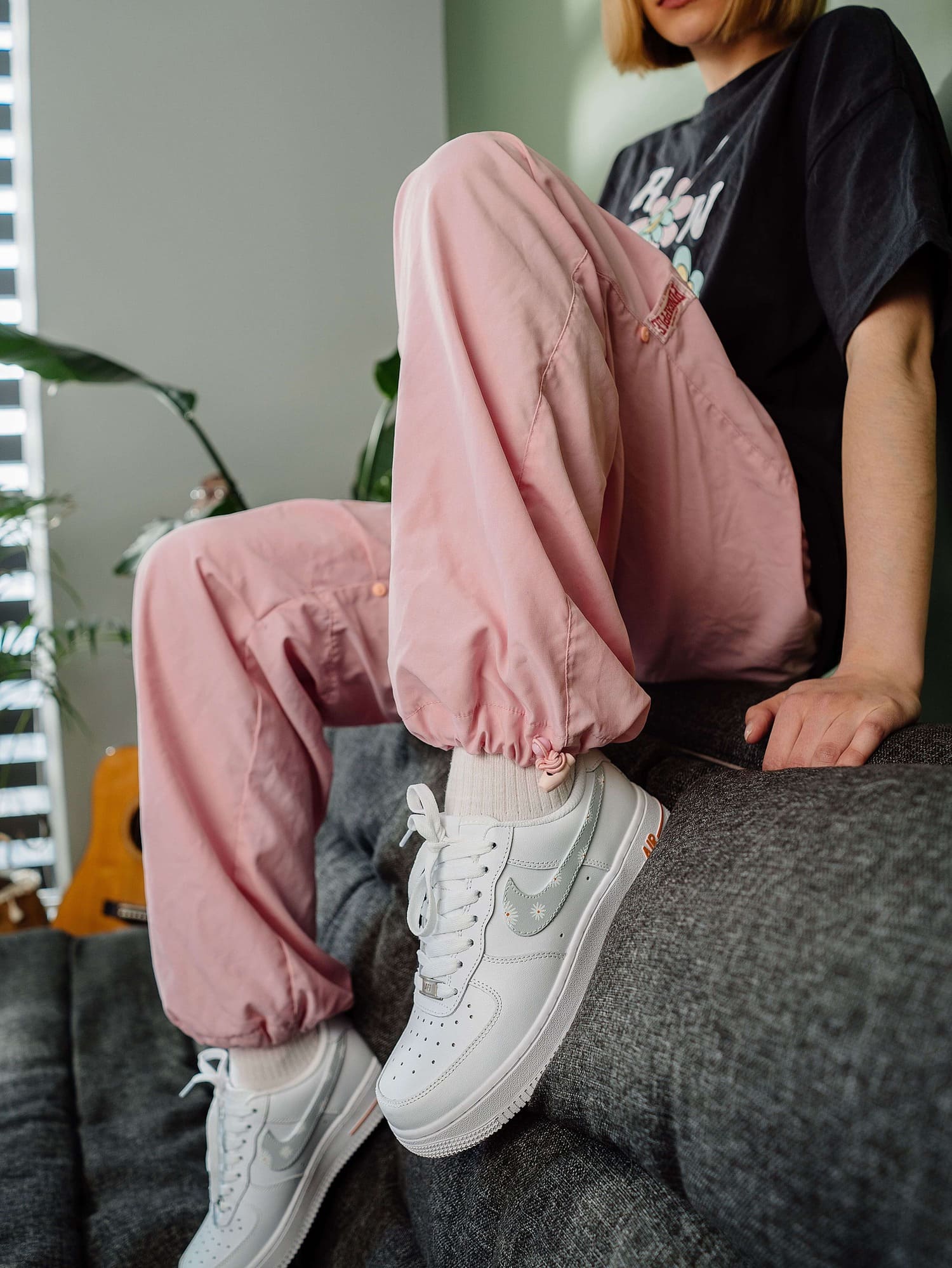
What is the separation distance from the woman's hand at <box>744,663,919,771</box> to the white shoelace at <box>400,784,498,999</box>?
0.19m

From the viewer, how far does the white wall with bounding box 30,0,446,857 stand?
95.0 inches

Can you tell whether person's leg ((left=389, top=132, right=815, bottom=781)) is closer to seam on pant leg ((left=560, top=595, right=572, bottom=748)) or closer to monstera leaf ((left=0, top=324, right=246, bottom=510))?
seam on pant leg ((left=560, top=595, right=572, bottom=748))

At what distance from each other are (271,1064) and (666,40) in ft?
4.08

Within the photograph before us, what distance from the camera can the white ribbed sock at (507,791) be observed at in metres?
0.58

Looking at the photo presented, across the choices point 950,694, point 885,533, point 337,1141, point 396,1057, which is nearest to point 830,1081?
point 396,1057

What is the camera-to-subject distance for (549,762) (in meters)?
0.57

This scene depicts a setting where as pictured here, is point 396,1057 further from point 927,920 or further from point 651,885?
point 927,920

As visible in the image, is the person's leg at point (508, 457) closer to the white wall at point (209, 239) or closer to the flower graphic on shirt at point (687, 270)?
the flower graphic on shirt at point (687, 270)

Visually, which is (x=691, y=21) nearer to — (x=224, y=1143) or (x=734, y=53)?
(x=734, y=53)

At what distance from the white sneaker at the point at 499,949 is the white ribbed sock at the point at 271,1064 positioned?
19 cm

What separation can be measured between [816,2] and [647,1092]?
1108 mm

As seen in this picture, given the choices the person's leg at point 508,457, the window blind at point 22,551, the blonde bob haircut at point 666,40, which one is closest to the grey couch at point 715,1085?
the person's leg at point 508,457

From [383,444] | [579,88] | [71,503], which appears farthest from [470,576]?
[71,503]

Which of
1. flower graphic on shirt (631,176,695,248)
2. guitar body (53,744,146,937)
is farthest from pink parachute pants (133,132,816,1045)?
guitar body (53,744,146,937)
